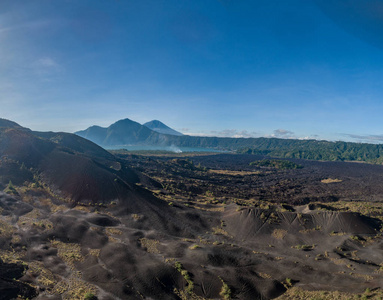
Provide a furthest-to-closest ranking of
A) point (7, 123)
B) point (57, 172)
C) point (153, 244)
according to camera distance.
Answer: point (7, 123) < point (57, 172) < point (153, 244)

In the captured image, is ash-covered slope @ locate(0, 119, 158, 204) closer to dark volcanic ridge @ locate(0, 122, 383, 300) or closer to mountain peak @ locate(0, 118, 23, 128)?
dark volcanic ridge @ locate(0, 122, 383, 300)

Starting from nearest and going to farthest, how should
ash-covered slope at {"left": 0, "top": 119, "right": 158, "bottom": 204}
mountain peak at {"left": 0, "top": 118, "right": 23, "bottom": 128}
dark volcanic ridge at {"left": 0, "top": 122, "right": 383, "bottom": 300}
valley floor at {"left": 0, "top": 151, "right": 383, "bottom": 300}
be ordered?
1. valley floor at {"left": 0, "top": 151, "right": 383, "bottom": 300}
2. dark volcanic ridge at {"left": 0, "top": 122, "right": 383, "bottom": 300}
3. ash-covered slope at {"left": 0, "top": 119, "right": 158, "bottom": 204}
4. mountain peak at {"left": 0, "top": 118, "right": 23, "bottom": 128}

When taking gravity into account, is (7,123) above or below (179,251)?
above

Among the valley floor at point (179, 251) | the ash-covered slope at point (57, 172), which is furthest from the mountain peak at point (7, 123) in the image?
the valley floor at point (179, 251)

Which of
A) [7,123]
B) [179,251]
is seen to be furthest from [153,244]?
[7,123]

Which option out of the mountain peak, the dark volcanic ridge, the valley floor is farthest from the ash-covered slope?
the mountain peak

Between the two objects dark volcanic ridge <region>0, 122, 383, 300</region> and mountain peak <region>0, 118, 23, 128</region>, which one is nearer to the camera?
dark volcanic ridge <region>0, 122, 383, 300</region>

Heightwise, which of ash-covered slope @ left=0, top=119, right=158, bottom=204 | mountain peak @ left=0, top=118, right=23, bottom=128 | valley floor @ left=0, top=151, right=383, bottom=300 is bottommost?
valley floor @ left=0, top=151, right=383, bottom=300

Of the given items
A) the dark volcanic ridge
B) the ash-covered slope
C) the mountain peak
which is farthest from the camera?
the mountain peak

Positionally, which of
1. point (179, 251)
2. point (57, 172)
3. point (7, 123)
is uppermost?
point (7, 123)

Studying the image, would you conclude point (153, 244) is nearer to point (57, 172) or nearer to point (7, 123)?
point (57, 172)

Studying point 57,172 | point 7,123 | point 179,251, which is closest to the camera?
point 179,251
